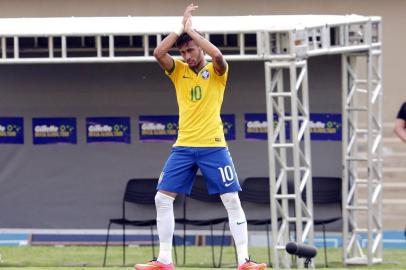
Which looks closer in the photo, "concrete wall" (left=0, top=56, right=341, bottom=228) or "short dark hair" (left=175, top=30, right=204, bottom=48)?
"short dark hair" (left=175, top=30, right=204, bottom=48)

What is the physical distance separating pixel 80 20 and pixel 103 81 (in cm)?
243

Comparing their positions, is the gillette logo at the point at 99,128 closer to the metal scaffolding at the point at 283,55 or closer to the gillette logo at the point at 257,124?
the gillette logo at the point at 257,124

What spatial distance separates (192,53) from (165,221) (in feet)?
4.01

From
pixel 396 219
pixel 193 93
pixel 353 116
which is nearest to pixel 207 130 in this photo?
pixel 193 93

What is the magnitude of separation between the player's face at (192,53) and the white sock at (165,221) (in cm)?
95

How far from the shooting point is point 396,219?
18266 mm

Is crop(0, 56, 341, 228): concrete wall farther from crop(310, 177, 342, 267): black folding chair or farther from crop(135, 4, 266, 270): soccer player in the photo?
crop(135, 4, 266, 270): soccer player

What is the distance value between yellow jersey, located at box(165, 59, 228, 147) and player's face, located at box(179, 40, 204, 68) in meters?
0.07

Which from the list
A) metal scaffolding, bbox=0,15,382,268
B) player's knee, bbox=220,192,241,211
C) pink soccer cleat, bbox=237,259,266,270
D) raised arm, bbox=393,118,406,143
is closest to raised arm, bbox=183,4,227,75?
player's knee, bbox=220,192,241,211

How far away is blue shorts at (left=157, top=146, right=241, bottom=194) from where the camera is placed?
30.6 feet

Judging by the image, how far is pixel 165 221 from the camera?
9531 millimetres

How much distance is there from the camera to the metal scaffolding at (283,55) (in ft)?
42.1

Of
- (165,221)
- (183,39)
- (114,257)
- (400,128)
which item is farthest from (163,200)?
(114,257)

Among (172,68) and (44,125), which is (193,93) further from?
(44,125)
